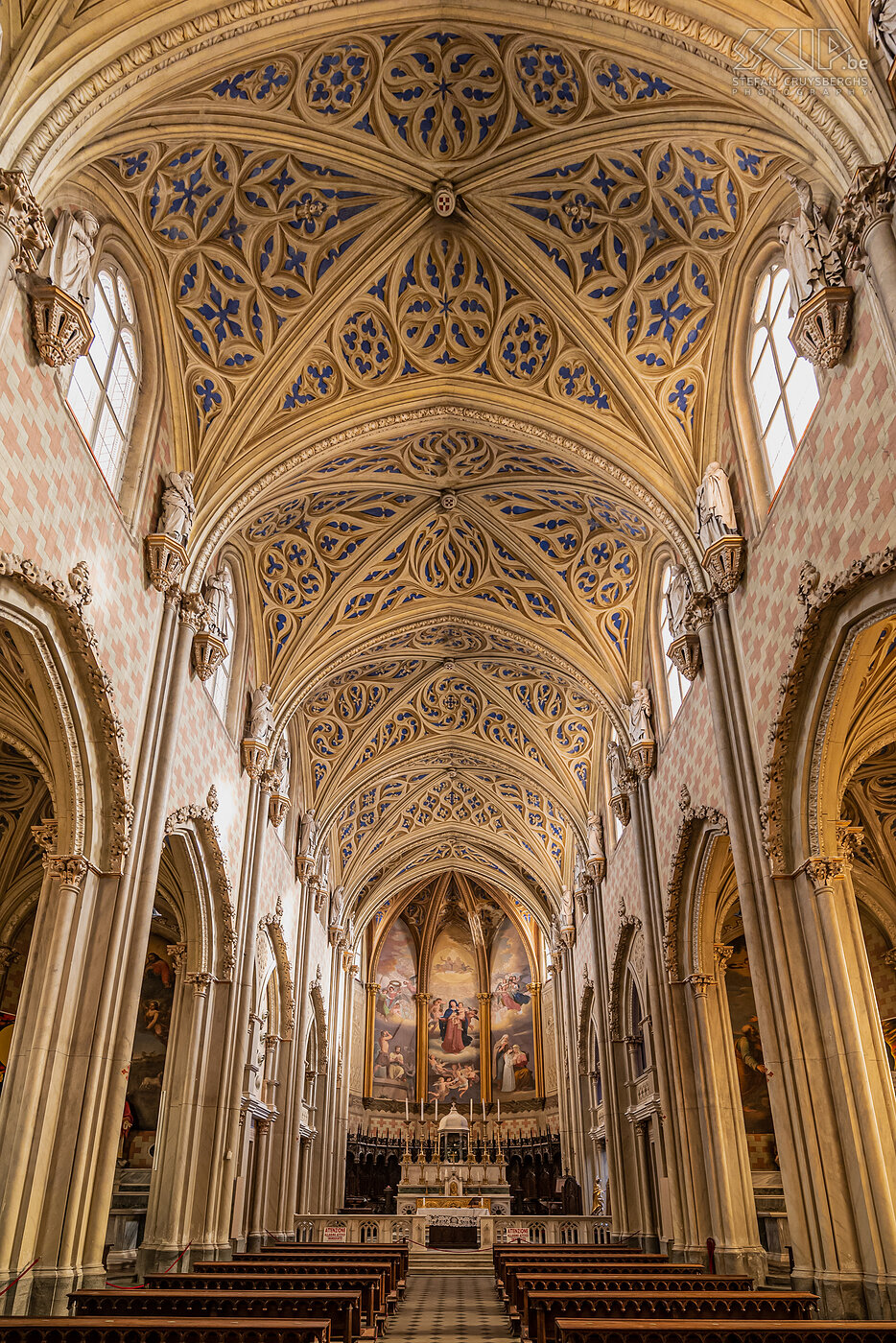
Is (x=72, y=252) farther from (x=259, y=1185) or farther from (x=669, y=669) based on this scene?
(x=259, y=1185)

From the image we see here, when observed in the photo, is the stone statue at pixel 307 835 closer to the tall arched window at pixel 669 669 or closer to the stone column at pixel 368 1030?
the tall arched window at pixel 669 669

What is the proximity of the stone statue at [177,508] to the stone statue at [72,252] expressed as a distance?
11.6 feet

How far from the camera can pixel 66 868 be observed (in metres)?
12.7

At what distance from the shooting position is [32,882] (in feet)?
70.4

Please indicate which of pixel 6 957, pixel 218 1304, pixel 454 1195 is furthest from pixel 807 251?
pixel 454 1195

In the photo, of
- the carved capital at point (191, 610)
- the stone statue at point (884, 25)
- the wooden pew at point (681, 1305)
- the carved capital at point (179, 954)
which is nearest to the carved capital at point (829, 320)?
the stone statue at point (884, 25)

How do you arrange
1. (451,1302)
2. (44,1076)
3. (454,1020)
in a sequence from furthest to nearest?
(454,1020) → (451,1302) → (44,1076)

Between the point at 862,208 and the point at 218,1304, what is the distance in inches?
495

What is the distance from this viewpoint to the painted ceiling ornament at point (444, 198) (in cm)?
1578

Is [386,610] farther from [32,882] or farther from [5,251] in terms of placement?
[5,251]

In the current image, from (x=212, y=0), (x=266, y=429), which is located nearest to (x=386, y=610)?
(x=266, y=429)

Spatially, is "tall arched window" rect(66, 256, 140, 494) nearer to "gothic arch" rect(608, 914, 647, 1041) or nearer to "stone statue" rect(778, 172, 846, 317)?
"stone statue" rect(778, 172, 846, 317)

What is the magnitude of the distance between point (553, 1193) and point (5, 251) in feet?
117

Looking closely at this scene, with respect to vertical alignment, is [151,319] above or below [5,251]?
above
